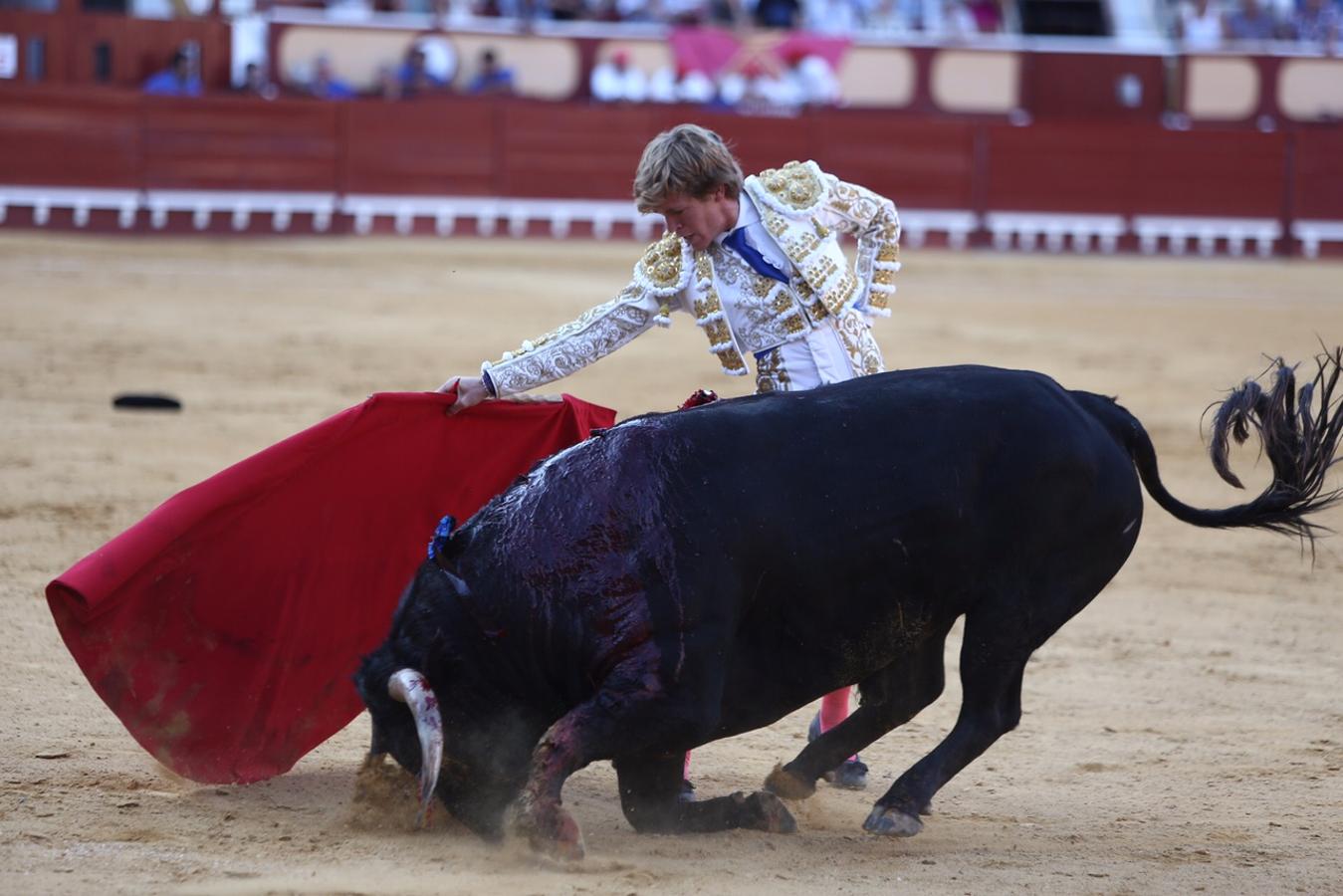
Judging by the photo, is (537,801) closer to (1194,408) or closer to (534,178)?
(1194,408)

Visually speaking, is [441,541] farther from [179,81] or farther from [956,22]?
[956,22]

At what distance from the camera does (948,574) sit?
116 inches

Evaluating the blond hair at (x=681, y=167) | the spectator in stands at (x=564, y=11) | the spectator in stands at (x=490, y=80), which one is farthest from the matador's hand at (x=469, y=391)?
the spectator in stands at (x=564, y=11)

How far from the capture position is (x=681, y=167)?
2.96 m

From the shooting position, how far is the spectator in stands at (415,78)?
14969 millimetres

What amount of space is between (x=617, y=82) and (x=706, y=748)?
1269 cm

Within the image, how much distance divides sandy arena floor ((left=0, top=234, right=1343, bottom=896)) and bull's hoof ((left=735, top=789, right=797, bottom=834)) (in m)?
0.05

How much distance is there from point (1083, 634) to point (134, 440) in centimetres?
352

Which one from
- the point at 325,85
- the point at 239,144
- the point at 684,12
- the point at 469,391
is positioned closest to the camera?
the point at 469,391

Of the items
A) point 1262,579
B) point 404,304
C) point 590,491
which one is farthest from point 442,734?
point 404,304

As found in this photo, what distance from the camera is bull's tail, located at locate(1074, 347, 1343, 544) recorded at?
315 cm

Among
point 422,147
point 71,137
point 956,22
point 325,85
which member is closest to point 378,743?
point 71,137

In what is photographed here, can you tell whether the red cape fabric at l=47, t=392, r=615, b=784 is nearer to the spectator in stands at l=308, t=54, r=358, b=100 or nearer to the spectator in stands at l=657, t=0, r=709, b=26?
the spectator in stands at l=308, t=54, r=358, b=100

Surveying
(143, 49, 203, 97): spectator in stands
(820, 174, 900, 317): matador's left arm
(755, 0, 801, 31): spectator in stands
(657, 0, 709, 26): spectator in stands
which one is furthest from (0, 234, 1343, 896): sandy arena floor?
(755, 0, 801, 31): spectator in stands
